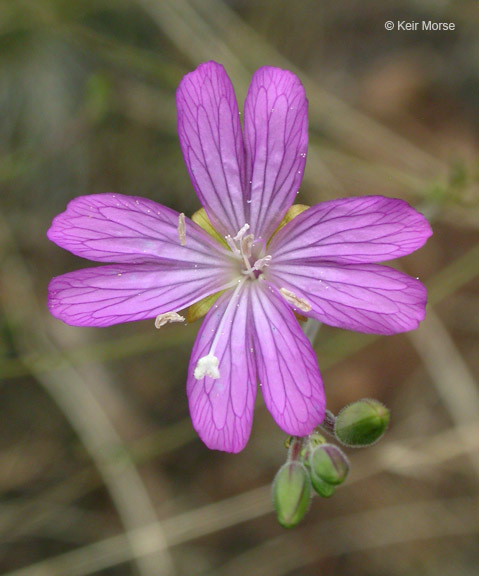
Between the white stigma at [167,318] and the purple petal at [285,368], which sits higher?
the white stigma at [167,318]

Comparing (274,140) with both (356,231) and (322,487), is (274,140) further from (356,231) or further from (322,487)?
(322,487)

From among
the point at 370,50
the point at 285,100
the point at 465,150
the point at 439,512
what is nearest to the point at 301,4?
the point at 370,50

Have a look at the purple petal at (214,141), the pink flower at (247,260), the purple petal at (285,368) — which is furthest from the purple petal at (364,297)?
the purple petal at (214,141)

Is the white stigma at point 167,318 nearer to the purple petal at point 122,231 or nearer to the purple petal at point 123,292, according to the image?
the purple petal at point 123,292

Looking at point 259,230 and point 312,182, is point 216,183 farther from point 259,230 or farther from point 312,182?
point 312,182

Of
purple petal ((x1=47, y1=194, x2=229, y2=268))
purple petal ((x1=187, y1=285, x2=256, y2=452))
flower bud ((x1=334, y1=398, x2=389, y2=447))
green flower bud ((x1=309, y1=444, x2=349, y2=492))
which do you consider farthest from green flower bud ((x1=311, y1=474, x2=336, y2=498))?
purple petal ((x1=47, y1=194, x2=229, y2=268))

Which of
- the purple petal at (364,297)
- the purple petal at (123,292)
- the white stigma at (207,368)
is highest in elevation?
the purple petal at (123,292)

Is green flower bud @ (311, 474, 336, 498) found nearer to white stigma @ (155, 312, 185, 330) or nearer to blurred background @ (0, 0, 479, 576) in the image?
white stigma @ (155, 312, 185, 330)
